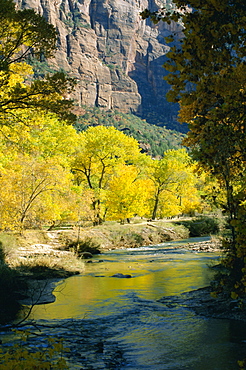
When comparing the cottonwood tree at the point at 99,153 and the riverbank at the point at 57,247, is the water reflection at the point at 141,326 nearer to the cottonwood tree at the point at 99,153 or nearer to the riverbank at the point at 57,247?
the riverbank at the point at 57,247

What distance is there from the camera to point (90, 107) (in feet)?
557

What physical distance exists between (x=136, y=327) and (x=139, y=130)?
146m

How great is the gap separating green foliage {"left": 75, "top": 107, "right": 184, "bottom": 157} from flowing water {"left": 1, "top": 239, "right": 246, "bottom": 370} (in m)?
110

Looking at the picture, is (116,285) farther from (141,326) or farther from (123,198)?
→ (123,198)

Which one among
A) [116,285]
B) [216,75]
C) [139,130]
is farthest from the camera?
[139,130]

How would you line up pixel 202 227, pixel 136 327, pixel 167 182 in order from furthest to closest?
pixel 167 182 < pixel 202 227 < pixel 136 327

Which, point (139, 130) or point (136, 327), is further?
point (139, 130)

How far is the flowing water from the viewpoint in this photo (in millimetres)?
6059

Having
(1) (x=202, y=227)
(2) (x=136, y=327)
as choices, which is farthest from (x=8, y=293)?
(1) (x=202, y=227)

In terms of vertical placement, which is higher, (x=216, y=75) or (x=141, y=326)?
(x=216, y=75)

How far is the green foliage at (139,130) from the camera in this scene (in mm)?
129000

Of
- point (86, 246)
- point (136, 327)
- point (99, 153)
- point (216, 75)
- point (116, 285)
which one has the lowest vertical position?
point (136, 327)

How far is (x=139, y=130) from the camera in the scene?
15112cm

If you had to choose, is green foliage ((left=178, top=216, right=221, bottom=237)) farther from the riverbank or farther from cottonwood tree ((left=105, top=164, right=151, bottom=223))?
cottonwood tree ((left=105, top=164, right=151, bottom=223))
